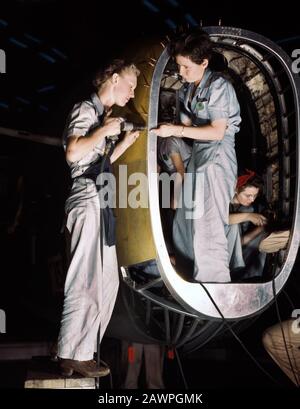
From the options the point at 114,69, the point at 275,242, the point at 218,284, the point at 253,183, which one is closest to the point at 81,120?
the point at 114,69

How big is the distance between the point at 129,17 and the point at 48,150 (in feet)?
4.90

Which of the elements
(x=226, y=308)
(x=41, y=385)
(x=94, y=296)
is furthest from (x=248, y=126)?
(x=41, y=385)

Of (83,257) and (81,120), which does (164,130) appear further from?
(83,257)

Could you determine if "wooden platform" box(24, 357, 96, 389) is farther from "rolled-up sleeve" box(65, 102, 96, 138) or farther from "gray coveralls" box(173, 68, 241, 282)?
"rolled-up sleeve" box(65, 102, 96, 138)

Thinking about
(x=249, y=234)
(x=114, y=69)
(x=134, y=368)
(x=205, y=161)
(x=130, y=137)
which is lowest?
(x=134, y=368)

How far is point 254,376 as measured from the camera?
4305mm

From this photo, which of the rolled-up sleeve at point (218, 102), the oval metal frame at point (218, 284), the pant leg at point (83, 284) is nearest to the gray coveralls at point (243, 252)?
the oval metal frame at point (218, 284)

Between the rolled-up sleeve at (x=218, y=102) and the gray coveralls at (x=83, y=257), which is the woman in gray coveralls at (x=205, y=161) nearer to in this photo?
the rolled-up sleeve at (x=218, y=102)

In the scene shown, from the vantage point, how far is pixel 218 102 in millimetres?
2752

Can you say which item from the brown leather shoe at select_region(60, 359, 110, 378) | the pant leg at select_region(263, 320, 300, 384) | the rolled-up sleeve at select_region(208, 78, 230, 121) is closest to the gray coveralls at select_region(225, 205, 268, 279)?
the pant leg at select_region(263, 320, 300, 384)

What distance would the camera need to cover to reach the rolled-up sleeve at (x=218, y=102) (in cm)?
274

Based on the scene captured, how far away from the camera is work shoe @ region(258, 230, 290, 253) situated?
3055 millimetres

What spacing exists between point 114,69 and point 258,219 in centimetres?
113

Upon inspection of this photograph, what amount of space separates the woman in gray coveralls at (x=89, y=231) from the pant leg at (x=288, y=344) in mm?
984
